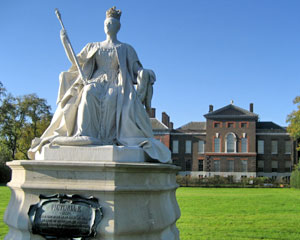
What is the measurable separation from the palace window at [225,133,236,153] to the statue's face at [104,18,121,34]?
1767 inches

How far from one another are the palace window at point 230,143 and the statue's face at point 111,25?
44892 mm

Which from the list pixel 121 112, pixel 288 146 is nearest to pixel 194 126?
pixel 288 146

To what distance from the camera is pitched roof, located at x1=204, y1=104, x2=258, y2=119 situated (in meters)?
48.9

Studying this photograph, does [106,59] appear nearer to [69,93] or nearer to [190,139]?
[69,93]

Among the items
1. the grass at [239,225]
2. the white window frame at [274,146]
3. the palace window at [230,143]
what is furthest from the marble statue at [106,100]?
the white window frame at [274,146]

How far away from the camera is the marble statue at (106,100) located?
538 cm

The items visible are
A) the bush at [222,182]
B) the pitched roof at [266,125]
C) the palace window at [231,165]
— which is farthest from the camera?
the pitched roof at [266,125]

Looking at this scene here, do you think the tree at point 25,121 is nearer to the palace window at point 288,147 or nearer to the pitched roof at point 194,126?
the pitched roof at point 194,126

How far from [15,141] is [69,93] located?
36722mm

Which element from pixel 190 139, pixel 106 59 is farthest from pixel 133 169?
pixel 190 139

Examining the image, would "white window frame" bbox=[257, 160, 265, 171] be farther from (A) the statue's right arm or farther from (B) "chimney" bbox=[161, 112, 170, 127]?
(A) the statue's right arm

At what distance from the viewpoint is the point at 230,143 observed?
4966cm

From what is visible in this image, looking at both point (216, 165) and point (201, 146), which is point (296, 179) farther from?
point (201, 146)

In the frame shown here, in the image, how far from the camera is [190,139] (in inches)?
2007
